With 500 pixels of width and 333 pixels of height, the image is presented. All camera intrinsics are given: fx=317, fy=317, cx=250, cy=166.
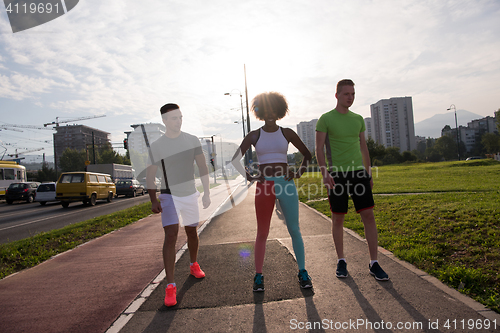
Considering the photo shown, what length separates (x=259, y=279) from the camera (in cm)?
327

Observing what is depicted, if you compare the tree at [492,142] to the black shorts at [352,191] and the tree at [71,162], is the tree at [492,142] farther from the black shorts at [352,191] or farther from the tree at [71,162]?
the tree at [71,162]

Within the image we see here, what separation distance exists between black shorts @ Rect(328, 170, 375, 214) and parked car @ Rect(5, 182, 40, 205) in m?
27.8

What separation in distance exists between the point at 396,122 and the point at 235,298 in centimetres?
13708

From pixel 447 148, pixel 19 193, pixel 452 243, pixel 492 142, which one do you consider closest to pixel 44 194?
pixel 19 193

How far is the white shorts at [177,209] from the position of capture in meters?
3.29

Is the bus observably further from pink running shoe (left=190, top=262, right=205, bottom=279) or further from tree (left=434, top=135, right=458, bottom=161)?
tree (left=434, top=135, right=458, bottom=161)

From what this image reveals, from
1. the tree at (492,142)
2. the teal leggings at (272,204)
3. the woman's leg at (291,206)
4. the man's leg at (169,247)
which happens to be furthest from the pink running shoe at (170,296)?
the tree at (492,142)

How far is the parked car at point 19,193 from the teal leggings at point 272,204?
27.4 m

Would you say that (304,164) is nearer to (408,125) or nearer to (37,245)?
(37,245)

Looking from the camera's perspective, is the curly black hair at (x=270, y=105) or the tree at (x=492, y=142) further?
the tree at (x=492, y=142)

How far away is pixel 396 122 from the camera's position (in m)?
126

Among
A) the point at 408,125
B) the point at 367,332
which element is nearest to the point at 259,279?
the point at 367,332

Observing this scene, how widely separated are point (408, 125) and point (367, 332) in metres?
138

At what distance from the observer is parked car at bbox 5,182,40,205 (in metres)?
24.0
